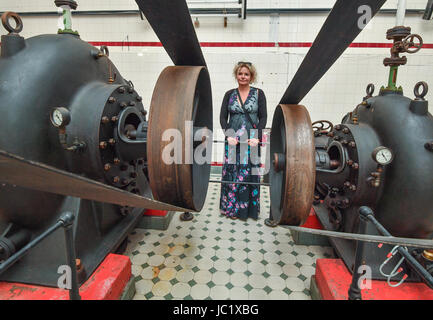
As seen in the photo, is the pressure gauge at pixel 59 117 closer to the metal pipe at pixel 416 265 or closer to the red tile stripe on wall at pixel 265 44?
the metal pipe at pixel 416 265

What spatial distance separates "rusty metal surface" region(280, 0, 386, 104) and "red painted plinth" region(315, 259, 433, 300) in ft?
3.86

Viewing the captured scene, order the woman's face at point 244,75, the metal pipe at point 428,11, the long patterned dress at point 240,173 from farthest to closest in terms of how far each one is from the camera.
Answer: the metal pipe at point 428,11
the long patterned dress at point 240,173
the woman's face at point 244,75

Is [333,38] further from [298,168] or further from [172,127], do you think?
[172,127]

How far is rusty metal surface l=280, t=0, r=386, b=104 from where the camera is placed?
867 mm

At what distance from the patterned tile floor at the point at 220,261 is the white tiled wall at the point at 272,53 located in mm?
2172

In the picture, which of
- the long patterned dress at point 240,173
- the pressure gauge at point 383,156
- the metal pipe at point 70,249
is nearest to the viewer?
the metal pipe at point 70,249

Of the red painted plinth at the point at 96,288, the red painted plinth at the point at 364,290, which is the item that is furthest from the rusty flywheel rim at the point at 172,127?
the red painted plinth at the point at 364,290

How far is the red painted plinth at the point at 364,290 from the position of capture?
1.38 m

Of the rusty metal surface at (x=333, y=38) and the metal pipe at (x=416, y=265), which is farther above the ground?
the rusty metal surface at (x=333, y=38)

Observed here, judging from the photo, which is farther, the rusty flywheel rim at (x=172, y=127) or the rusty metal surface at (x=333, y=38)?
the rusty flywheel rim at (x=172, y=127)

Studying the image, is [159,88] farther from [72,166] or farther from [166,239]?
[166,239]

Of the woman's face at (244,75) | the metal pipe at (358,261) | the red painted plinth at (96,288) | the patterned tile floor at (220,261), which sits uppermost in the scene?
the woman's face at (244,75)

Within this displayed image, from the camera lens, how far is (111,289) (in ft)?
4.72

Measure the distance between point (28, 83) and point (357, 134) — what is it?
2065 mm
